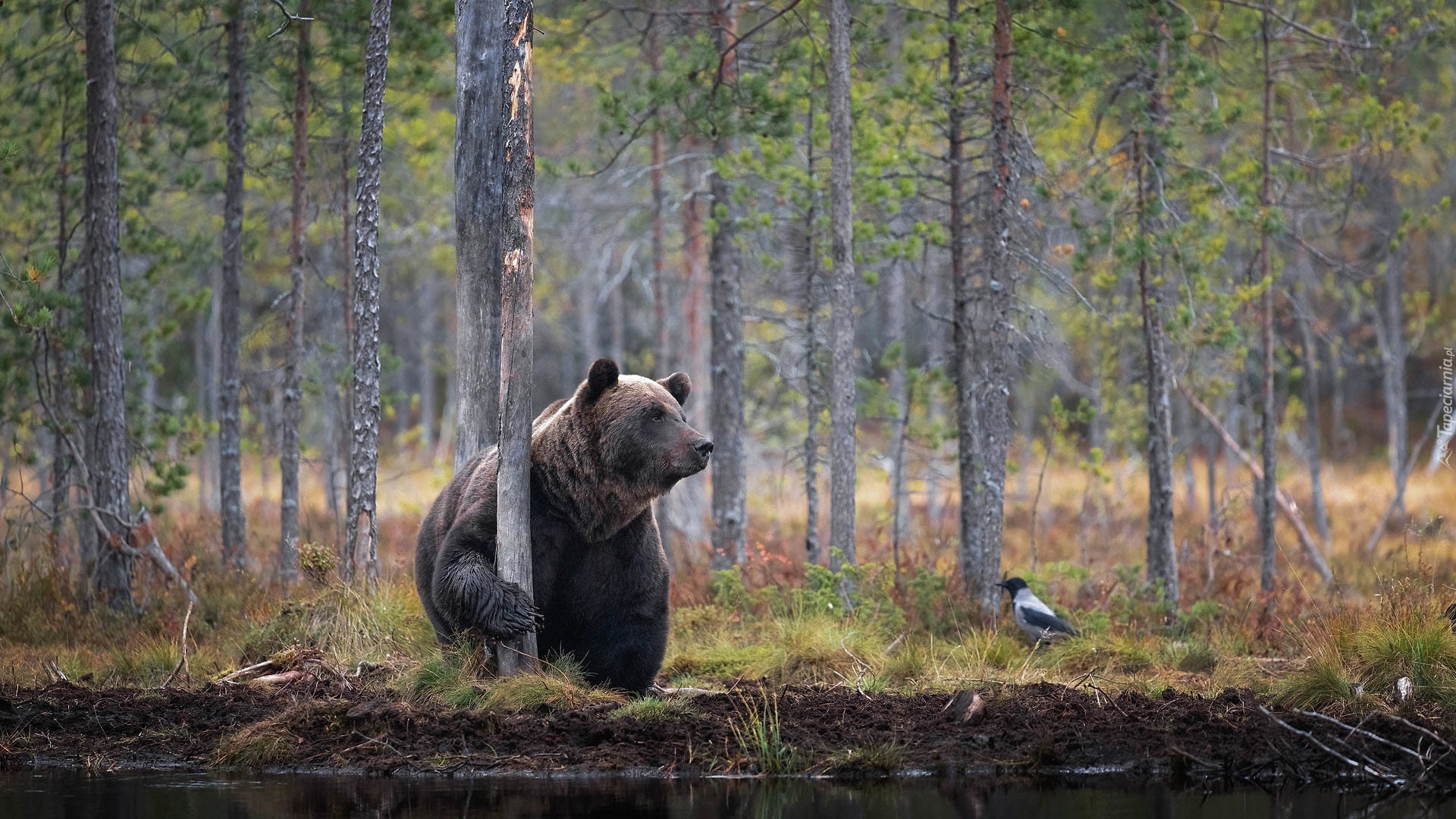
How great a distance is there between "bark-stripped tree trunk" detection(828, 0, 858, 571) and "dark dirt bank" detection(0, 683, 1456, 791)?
11.3 feet

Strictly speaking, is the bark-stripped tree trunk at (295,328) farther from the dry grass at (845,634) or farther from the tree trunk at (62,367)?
the tree trunk at (62,367)

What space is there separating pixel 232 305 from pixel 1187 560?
1129 centimetres

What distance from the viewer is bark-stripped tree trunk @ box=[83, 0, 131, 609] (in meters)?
11.9

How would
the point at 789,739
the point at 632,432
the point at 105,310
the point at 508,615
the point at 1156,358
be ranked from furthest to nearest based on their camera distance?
the point at 1156,358, the point at 105,310, the point at 632,432, the point at 508,615, the point at 789,739

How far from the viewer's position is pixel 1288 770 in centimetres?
739

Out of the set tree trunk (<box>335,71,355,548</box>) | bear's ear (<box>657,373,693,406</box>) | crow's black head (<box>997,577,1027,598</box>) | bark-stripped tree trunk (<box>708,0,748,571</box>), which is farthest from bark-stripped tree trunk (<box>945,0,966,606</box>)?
tree trunk (<box>335,71,355,548</box>)

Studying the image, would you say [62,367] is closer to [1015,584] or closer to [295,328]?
[295,328]

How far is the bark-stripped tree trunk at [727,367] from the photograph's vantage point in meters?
15.2

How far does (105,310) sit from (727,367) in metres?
6.69

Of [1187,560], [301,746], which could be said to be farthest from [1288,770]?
[1187,560]

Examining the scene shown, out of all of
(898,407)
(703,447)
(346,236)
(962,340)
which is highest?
(346,236)

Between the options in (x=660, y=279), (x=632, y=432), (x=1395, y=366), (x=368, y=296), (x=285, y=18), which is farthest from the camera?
(x=1395, y=366)

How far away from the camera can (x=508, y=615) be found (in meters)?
7.95

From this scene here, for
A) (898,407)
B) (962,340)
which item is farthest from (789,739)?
(898,407)
